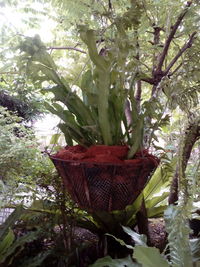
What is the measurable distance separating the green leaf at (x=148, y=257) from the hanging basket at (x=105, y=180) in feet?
0.37

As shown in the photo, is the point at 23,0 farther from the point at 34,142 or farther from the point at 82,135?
the point at 82,135

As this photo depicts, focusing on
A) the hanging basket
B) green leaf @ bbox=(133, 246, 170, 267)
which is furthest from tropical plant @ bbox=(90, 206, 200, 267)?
the hanging basket

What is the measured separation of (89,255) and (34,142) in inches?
19.6

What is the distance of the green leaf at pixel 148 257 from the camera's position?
540 millimetres

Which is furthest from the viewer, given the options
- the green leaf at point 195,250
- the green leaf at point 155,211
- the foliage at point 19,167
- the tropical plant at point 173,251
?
the green leaf at point 155,211

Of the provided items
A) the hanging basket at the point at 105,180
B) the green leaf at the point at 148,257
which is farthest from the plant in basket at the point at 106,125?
the green leaf at the point at 148,257

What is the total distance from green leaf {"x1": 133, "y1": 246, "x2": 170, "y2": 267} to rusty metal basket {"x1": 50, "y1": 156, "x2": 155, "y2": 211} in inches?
4.5

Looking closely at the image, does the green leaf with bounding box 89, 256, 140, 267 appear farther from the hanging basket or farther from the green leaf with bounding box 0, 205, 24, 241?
the green leaf with bounding box 0, 205, 24, 241

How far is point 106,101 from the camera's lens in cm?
61

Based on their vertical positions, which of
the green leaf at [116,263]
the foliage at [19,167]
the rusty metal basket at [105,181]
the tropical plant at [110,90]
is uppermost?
the tropical plant at [110,90]

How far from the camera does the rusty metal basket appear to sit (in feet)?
1.82

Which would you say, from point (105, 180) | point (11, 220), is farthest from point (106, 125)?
point (11, 220)

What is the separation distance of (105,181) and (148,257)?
0.63 ft

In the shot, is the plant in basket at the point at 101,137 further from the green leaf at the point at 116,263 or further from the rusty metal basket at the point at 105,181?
the green leaf at the point at 116,263
